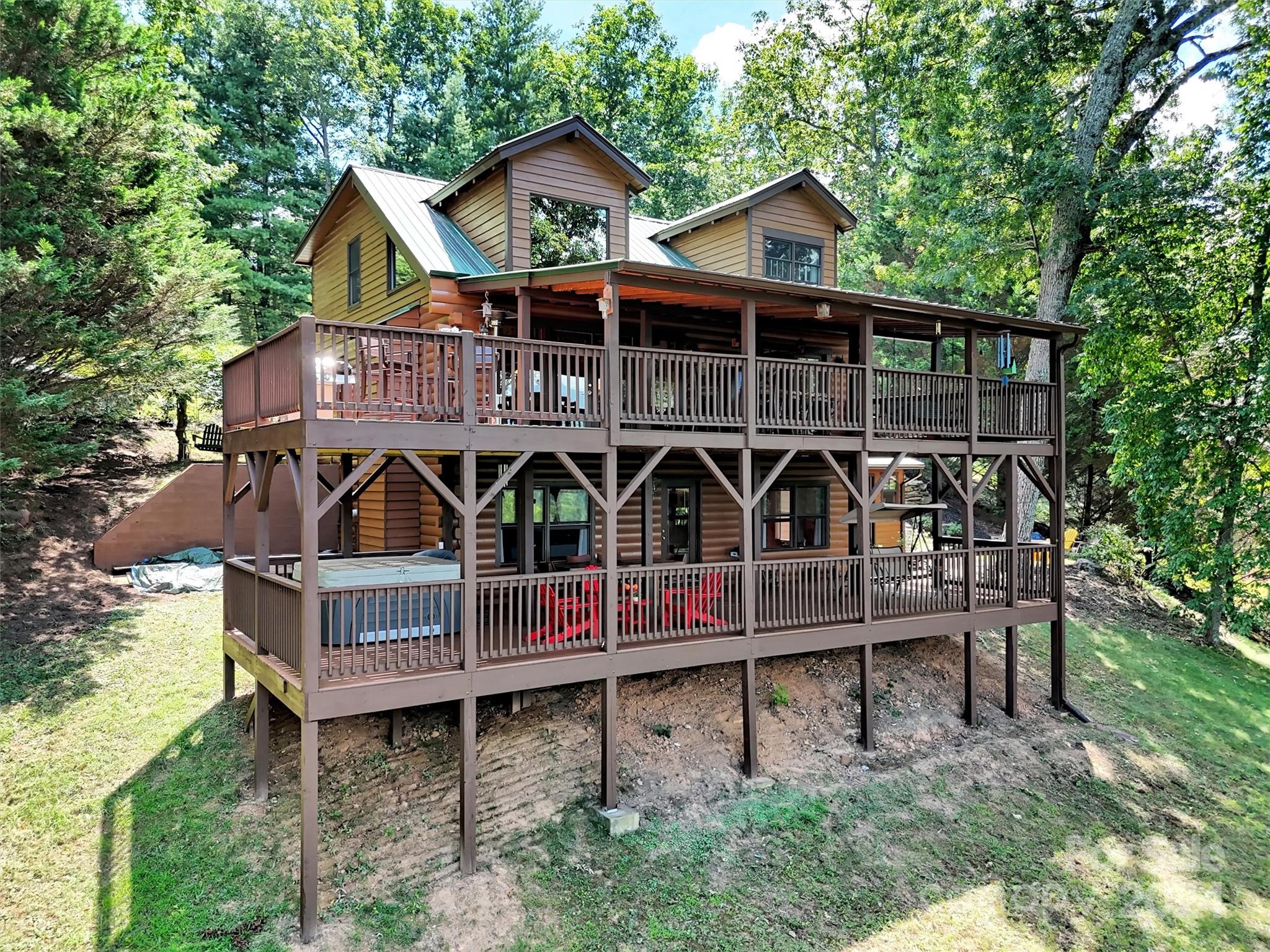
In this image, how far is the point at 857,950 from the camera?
25.8ft

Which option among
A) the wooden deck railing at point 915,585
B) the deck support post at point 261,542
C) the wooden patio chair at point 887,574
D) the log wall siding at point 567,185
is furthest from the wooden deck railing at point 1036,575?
the deck support post at point 261,542

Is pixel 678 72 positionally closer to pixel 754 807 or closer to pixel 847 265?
pixel 847 265

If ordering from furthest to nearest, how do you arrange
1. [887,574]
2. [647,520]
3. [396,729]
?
[647,520] < [887,574] < [396,729]

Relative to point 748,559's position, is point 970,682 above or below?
below

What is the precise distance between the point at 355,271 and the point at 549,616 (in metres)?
10.4

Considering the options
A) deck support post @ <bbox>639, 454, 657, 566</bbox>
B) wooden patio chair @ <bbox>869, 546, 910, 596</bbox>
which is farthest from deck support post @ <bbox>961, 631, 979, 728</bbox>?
deck support post @ <bbox>639, 454, 657, 566</bbox>

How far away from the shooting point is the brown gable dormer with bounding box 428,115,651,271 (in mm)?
13094

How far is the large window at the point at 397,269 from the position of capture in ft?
43.2

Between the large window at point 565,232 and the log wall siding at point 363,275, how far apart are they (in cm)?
255

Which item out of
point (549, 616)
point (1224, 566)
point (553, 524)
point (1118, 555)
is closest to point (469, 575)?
point (549, 616)

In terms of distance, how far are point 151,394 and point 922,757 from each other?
17.0 m

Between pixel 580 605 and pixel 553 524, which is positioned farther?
pixel 553 524

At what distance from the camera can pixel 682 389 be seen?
10562mm

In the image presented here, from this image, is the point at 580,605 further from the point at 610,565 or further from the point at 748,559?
the point at 748,559
